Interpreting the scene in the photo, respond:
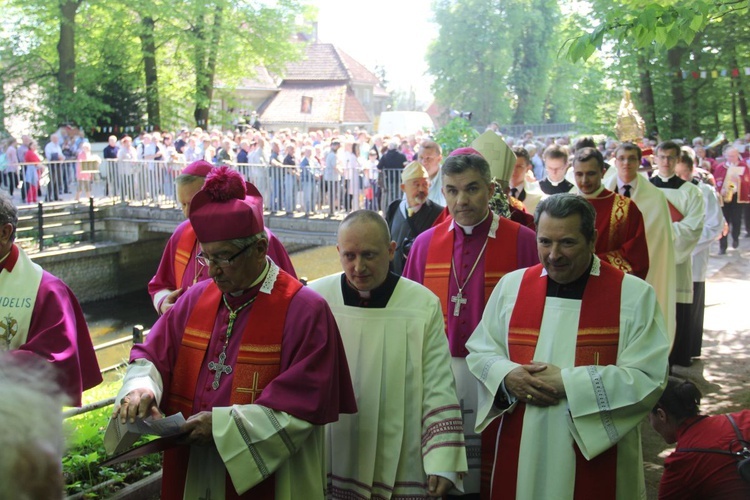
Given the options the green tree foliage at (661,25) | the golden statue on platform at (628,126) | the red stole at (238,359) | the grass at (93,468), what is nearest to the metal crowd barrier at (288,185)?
the golden statue on platform at (628,126)

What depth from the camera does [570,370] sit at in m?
3.77

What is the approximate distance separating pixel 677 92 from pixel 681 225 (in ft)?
57.0

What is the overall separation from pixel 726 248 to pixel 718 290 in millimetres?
4521

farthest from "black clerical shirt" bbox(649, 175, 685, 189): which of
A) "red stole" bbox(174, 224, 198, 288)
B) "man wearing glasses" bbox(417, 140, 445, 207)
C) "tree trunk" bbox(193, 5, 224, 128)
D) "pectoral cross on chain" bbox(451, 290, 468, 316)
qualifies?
"tree trunk" bbox(193, 5, 224, 128)

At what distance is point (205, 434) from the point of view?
129 inches

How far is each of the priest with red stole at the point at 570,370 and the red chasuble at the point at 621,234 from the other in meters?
2.15

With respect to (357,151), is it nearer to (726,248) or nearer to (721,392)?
(726,248)

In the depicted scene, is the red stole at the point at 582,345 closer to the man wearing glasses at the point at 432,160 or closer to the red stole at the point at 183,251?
the red stole at the point at 183,251

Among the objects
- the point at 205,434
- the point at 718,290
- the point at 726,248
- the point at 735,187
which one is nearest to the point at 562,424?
the point at 205,434

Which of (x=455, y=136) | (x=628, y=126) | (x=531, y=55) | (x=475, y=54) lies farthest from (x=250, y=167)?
(x=531, y=55)

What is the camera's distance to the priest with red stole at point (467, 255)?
4844 mm

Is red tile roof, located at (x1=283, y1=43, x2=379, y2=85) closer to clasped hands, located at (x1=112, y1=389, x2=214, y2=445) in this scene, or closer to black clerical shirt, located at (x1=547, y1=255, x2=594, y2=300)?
black clerical shirt, located at (x1=547, y1=255, x2=594, y2=300)

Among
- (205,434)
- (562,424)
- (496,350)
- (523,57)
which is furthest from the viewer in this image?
(523,57)

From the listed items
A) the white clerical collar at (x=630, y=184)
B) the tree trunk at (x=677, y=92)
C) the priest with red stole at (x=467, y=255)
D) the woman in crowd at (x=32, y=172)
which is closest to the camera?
the priest with red stole at (x=467, y=255)
